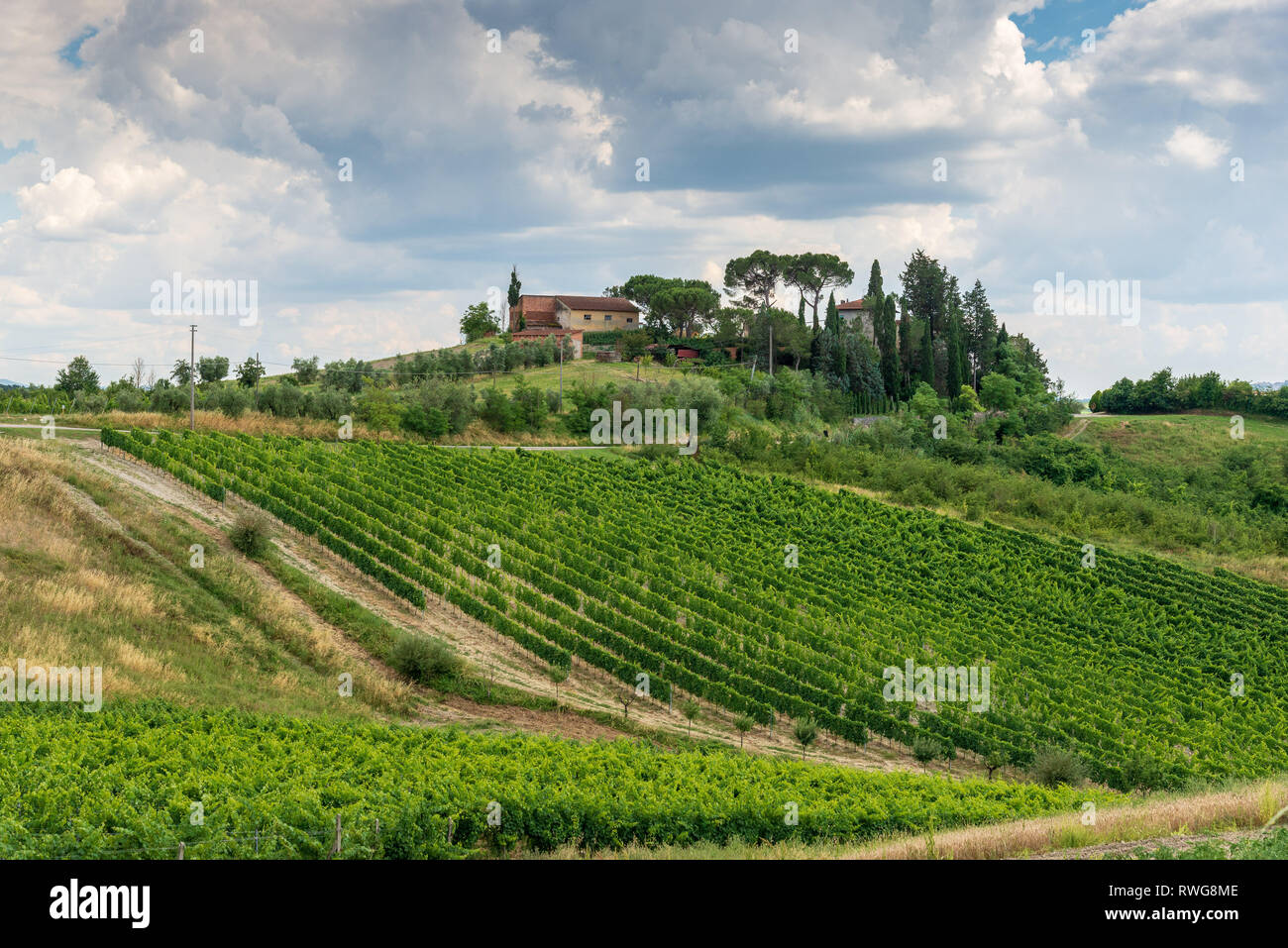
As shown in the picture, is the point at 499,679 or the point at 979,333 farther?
the point at 979,333

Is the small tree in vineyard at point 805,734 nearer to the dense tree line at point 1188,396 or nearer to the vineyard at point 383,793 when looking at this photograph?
the vineyard at point 383,793

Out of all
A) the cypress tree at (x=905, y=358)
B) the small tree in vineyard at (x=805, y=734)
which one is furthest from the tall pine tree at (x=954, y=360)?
the small tree in vineyard at (x=805, y=734)

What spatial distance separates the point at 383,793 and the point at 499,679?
12630mm

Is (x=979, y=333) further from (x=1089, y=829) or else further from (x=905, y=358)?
(x=1089, y=829)

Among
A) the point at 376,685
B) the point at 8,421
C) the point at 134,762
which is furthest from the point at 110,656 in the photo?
the point at 8,421

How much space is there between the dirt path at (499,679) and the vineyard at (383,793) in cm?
421

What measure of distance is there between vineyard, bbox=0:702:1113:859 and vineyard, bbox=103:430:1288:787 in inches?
287

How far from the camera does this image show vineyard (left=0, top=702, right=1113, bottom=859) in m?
12.0

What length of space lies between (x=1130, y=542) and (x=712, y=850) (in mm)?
52120

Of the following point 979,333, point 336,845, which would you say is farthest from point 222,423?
point 979,333

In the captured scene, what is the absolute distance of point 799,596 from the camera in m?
35.2

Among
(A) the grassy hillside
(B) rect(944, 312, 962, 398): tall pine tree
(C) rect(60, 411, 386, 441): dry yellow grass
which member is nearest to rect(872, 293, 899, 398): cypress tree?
(B) rect(944, 312, 962, 398): tall pine tree

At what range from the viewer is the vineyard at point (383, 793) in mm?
11977
